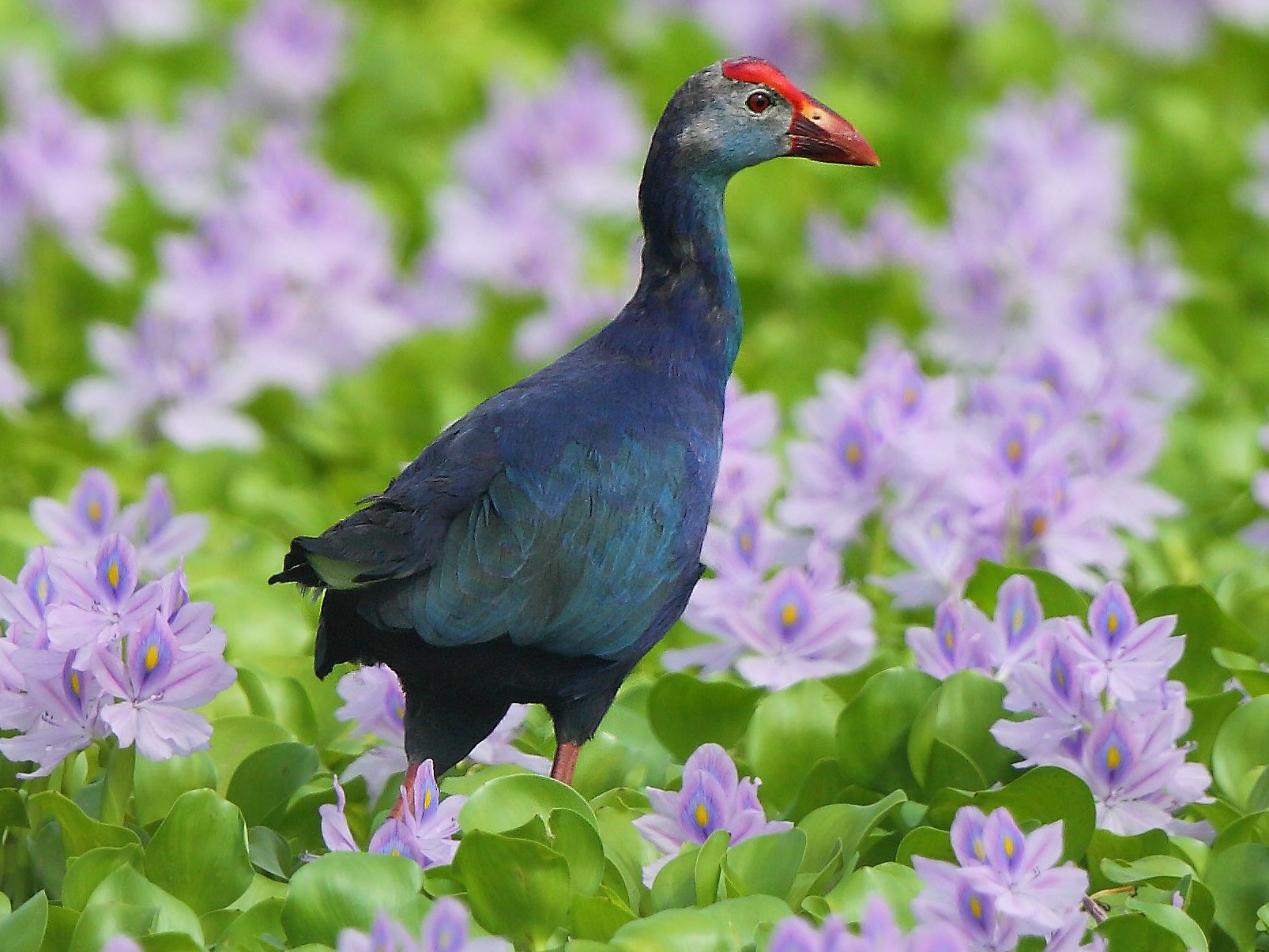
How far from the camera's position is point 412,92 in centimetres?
716

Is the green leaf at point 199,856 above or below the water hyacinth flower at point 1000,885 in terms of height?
above

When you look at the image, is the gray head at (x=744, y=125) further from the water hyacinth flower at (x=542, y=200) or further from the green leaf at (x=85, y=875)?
the water hyacinth flower at (x=542, y=200)

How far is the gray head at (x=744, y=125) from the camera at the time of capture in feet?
10.8

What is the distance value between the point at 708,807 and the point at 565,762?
0.97 ft

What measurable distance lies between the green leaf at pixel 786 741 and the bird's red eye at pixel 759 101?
932mm

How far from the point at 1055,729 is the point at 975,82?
Result: 5.12 m

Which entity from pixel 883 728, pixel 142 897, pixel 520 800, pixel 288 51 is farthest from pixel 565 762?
pixel 288 51

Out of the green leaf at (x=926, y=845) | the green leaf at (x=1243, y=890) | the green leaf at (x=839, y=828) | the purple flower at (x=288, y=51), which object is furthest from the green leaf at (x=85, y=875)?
the purple flower at (x=288, y=51)

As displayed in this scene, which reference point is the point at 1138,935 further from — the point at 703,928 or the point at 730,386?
the point at 730,386

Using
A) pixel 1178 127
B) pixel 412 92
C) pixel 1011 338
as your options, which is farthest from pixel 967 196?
pixel 412 92

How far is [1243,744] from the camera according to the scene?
314cm

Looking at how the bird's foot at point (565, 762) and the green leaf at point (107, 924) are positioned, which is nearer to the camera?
the green leaf at point (107, 924)

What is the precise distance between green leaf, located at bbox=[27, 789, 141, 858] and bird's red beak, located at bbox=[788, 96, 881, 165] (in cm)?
152

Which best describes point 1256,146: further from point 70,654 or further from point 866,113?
point 70,654
